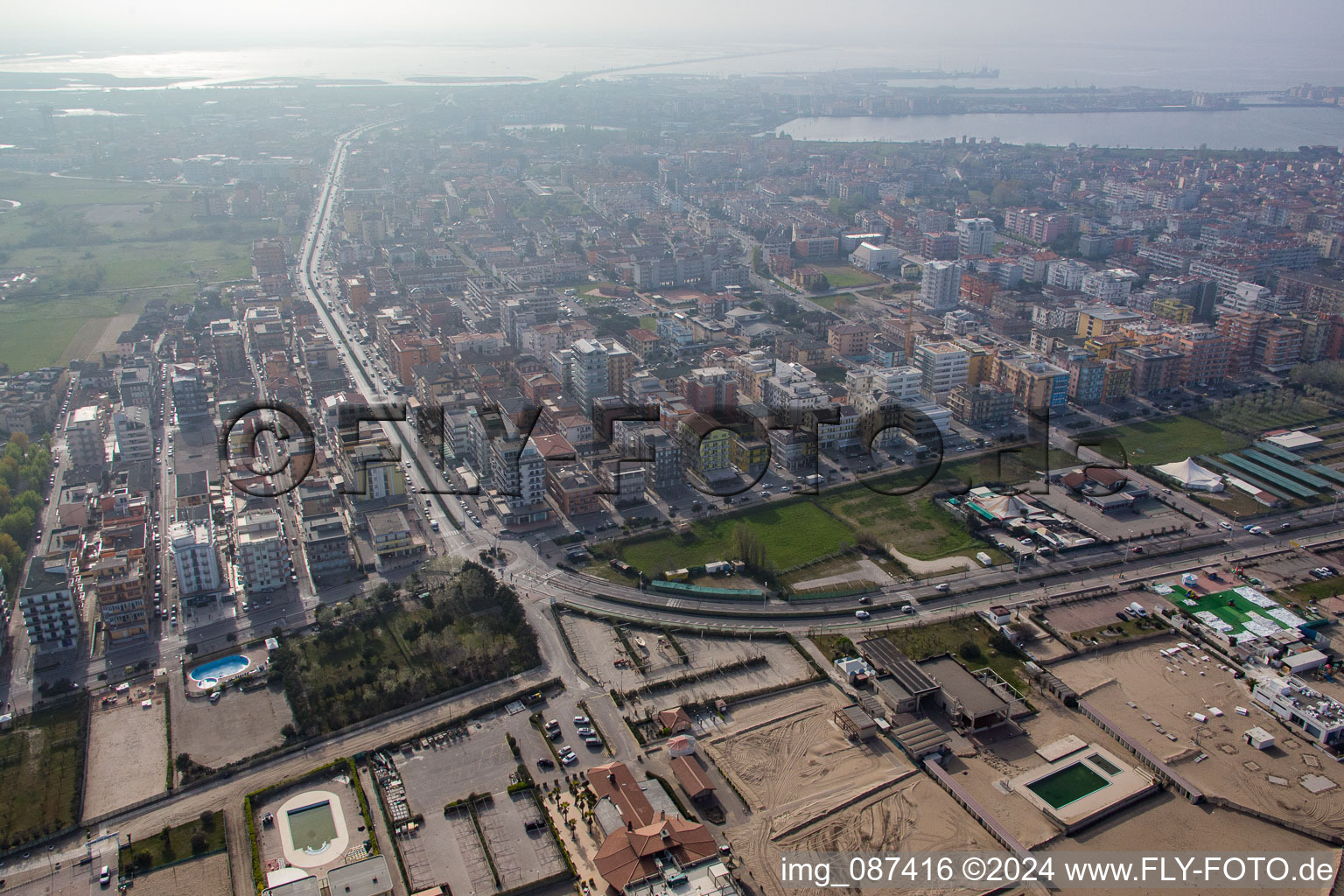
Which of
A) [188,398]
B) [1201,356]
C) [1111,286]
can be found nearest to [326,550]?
[188,398]

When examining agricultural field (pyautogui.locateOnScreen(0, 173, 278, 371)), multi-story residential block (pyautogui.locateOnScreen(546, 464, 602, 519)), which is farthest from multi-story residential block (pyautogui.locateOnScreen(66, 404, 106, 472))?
multi-story residential block (pyautogui.locateOnScreen(546, 464, 602, 519))

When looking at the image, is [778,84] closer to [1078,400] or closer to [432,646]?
[1078,400]

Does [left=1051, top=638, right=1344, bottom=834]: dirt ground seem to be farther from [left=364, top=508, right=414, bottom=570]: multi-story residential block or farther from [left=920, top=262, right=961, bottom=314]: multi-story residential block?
[left=920, top=262, right=961, bottom=314]: multi-story residential block

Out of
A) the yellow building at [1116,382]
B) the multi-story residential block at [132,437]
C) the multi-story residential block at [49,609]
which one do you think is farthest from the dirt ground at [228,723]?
the yellow building at [1116,382]

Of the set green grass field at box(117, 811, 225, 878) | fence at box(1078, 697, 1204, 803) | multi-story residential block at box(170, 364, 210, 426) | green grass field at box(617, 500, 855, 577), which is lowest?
green grass field at box(117, 811, 225, 878)

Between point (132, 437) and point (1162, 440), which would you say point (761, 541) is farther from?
point (132, 437)

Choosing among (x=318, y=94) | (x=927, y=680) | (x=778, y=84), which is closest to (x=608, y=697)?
(x=927, y=680)
